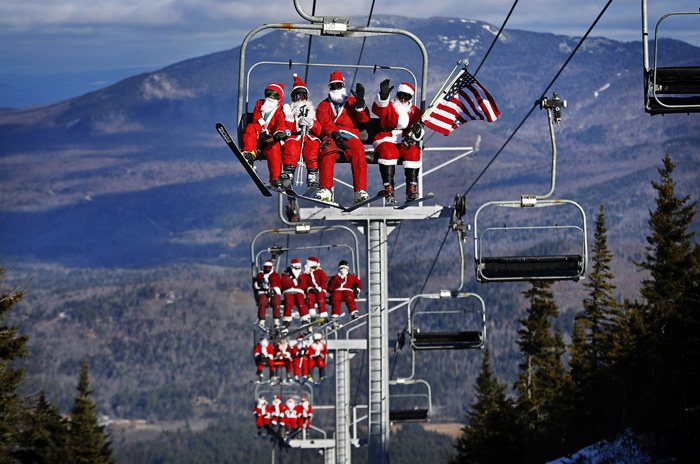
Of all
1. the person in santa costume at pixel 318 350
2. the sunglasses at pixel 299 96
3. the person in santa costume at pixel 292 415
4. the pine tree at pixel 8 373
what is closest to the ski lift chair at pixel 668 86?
the sunglasses at pixel 299 96

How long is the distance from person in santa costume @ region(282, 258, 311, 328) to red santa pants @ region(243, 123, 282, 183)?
427 inches

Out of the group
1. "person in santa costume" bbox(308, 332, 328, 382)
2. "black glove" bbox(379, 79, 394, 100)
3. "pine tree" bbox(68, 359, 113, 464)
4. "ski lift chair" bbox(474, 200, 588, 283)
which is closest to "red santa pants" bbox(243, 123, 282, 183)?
"black glove" bbox(379, 79, 394, 100)

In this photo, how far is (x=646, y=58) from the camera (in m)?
11.3

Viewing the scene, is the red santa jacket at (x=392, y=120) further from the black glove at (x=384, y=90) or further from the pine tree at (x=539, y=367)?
the pine tree at (x=539, y=367)

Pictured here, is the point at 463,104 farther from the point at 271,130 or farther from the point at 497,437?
the point at 497,437

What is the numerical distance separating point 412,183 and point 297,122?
6.51ft

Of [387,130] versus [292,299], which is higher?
[387,130]

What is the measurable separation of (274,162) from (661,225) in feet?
146

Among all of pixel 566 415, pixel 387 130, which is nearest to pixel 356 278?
pixel 387 130

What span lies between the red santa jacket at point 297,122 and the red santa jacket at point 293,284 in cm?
1089

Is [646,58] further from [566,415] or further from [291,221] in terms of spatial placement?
[566,415]

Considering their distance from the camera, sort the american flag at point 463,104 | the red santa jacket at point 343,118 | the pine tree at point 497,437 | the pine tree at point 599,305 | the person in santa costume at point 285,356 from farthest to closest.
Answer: the pine tree at point 497,437 < the pine tree at point 599,305 < the person in santa costume at point 285,356 < the american flag at point 463,104 < the red santa jacket at point 343,118

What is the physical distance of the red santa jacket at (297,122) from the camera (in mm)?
16188

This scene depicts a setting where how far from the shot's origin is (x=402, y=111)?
16.3 m
